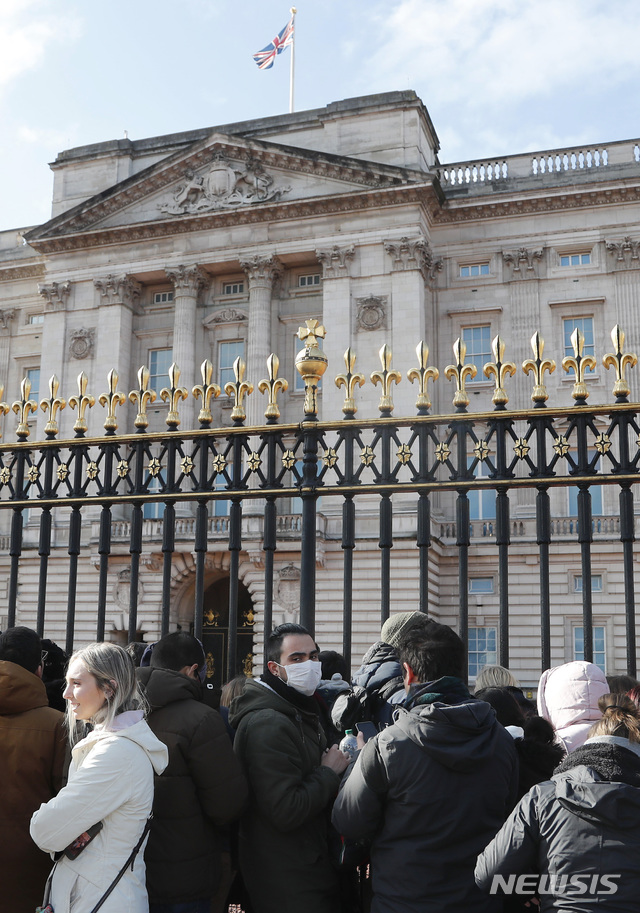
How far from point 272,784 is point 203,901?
0.72 metres

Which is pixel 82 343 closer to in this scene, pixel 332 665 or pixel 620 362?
pixel 332 665

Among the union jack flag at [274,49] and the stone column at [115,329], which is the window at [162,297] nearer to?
the stone column at [115,329]

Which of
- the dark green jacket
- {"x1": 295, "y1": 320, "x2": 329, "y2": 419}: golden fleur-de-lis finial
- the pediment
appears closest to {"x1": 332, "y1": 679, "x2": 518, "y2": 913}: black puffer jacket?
the dark green jacket

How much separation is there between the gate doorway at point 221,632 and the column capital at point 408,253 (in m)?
11.4

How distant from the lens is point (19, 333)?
116 feet

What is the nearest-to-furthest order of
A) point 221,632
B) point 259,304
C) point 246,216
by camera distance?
1. point 221,632
2. point 259,304
3. point 246,216

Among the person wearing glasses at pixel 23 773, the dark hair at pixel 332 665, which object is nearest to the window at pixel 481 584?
the dark hair at pixel 332 665

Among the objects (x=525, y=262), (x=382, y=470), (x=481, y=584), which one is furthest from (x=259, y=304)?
(x=382, y=470)

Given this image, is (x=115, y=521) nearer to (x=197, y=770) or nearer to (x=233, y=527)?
(x=233, y=527)

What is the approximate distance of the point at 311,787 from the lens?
3.99m

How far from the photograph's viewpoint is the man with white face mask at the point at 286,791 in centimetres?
398

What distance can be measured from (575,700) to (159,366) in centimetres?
2916

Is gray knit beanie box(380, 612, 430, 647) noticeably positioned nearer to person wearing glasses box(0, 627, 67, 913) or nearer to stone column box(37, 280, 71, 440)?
person wearing glasses box(0, 627, 67, 913)

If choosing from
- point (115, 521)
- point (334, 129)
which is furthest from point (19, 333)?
point (334, 129)
